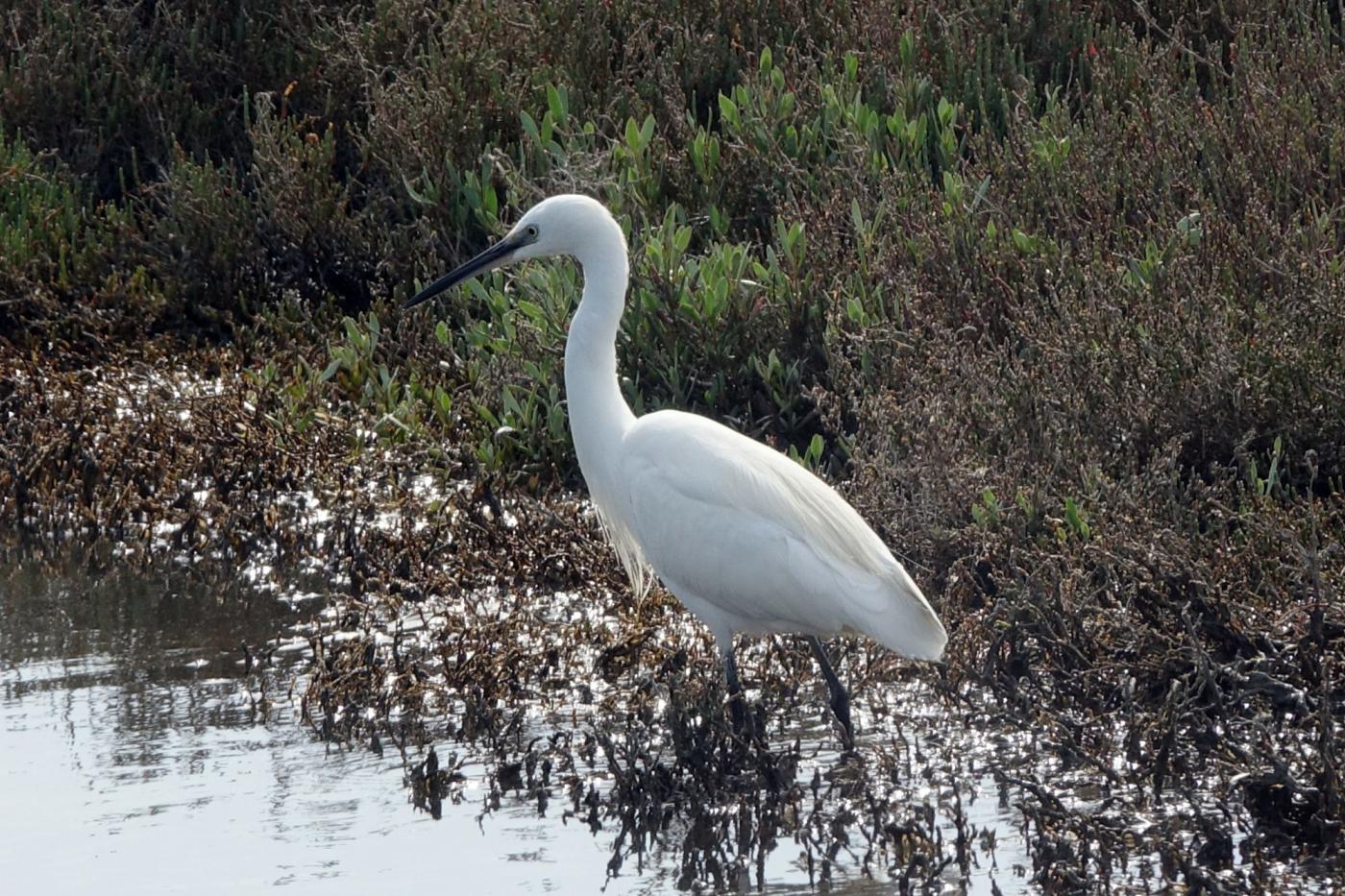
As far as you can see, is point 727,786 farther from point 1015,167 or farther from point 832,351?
point 1015,167

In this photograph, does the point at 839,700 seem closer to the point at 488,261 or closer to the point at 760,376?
the point at 488,261

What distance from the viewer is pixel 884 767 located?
4.30m

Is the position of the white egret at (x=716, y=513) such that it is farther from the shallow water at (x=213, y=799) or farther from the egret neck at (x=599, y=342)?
the shallow water at (x=213, y=799)

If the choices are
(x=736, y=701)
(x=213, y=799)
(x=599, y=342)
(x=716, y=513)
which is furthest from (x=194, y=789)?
(x=599, y=342)

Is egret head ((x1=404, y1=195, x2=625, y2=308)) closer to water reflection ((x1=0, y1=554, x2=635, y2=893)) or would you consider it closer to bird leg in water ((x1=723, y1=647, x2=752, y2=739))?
bird leg in water ((x1=723, y1=647, x2=752, y2=739))

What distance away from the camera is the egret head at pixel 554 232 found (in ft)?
16.2

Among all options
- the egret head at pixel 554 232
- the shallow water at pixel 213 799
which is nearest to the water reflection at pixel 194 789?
the shallow water at pixel 213 799

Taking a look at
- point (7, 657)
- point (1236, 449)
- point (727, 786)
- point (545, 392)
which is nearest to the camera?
point (727, 786)

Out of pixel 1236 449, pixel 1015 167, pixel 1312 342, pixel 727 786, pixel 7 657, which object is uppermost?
pixel 1015 167

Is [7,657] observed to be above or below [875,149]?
below

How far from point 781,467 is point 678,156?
2.85 metres

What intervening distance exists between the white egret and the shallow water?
1.91ft

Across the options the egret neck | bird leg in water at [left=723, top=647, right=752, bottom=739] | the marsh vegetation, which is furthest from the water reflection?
the egret neck

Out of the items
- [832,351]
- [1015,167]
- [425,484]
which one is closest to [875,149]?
[1015,167]
